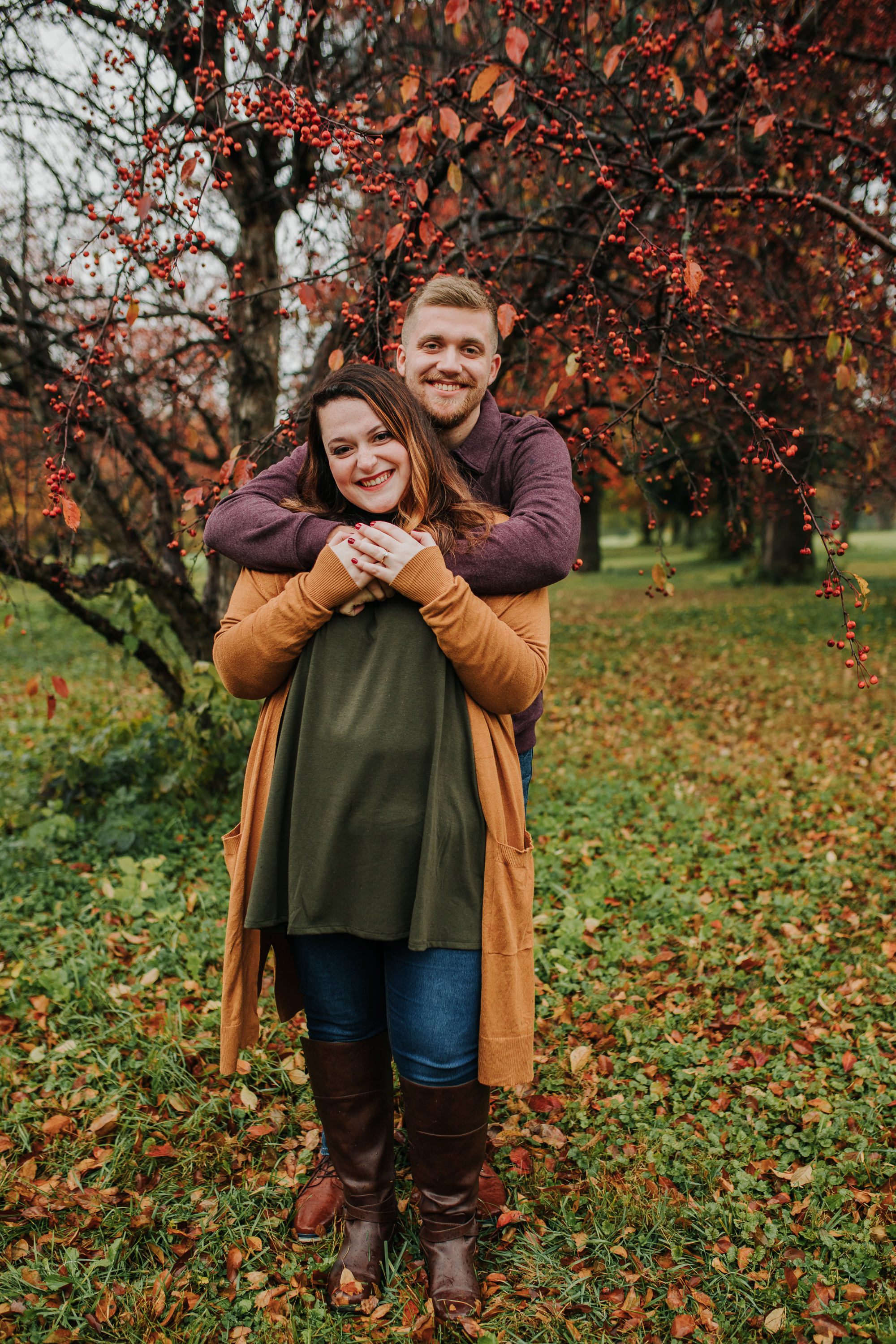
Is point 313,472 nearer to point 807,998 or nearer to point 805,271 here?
point 807,998

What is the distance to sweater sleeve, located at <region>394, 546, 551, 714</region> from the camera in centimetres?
162

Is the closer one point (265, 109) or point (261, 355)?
point (265, 109)

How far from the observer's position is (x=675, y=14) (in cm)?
321

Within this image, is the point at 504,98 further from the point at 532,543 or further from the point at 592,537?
the point at 592,537

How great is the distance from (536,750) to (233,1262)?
444cm

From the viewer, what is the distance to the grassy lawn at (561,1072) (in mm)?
2057

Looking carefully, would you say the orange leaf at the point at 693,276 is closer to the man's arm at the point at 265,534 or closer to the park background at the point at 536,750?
the park background at the point at 536,750

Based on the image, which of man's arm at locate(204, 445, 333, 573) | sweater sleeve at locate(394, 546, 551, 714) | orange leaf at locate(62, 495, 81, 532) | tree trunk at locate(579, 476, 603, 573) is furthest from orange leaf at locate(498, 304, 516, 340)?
tree trunk at locate(579, 476, 603, 573)

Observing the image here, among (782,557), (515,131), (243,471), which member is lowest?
(782,557)

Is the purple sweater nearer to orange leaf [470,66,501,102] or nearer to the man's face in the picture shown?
the man's face

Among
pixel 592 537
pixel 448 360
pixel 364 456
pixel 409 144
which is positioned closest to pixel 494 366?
pixel 448 360

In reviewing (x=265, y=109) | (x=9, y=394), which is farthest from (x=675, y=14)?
(x=9, y=394)

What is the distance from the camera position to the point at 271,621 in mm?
1741

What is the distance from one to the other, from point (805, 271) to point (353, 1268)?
5.86 metres
